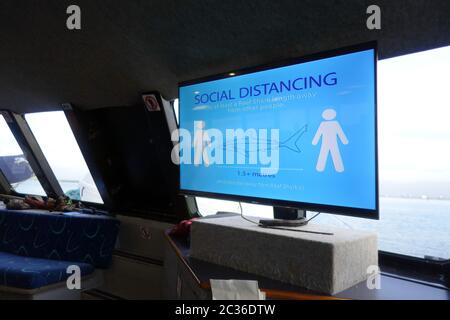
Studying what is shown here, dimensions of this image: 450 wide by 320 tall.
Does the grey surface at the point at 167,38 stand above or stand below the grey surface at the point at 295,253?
above

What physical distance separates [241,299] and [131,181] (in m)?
2.32

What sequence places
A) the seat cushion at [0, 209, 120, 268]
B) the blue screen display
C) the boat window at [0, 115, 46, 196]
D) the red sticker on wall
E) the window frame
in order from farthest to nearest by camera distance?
the boat window at [0, 115, 46, 196] → the window frame → the seat cushion at [0, 209, 120, 268] → the red sticker on wall → the blue screen display

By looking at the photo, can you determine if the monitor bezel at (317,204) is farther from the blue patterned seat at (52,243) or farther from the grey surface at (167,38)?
the blue patterned seat at (52,243)

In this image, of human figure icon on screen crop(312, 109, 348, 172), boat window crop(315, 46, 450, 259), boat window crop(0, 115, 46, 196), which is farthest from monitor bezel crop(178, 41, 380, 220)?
boat window crop(0, 115, 46, 196)

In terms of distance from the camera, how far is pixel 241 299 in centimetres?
121

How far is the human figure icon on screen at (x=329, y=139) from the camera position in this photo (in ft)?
4.51

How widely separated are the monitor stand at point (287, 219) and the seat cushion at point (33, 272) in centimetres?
198

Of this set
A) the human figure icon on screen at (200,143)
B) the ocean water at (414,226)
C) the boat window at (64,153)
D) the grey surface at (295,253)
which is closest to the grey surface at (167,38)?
→ the human figure icon on screen at (200,143)

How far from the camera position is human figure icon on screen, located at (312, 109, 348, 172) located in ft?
4.51

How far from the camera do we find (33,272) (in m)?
2.64

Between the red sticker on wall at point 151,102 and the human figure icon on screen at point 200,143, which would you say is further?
the red sticker on wall at point 151,102

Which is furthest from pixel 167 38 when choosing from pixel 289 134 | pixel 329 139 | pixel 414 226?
pixel 414 226

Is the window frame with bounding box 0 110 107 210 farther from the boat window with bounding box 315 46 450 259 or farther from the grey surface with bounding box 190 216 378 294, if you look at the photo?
the boat window with bounding box 315 46 450 259

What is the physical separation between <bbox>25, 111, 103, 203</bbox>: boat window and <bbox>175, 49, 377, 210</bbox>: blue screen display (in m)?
1.99
